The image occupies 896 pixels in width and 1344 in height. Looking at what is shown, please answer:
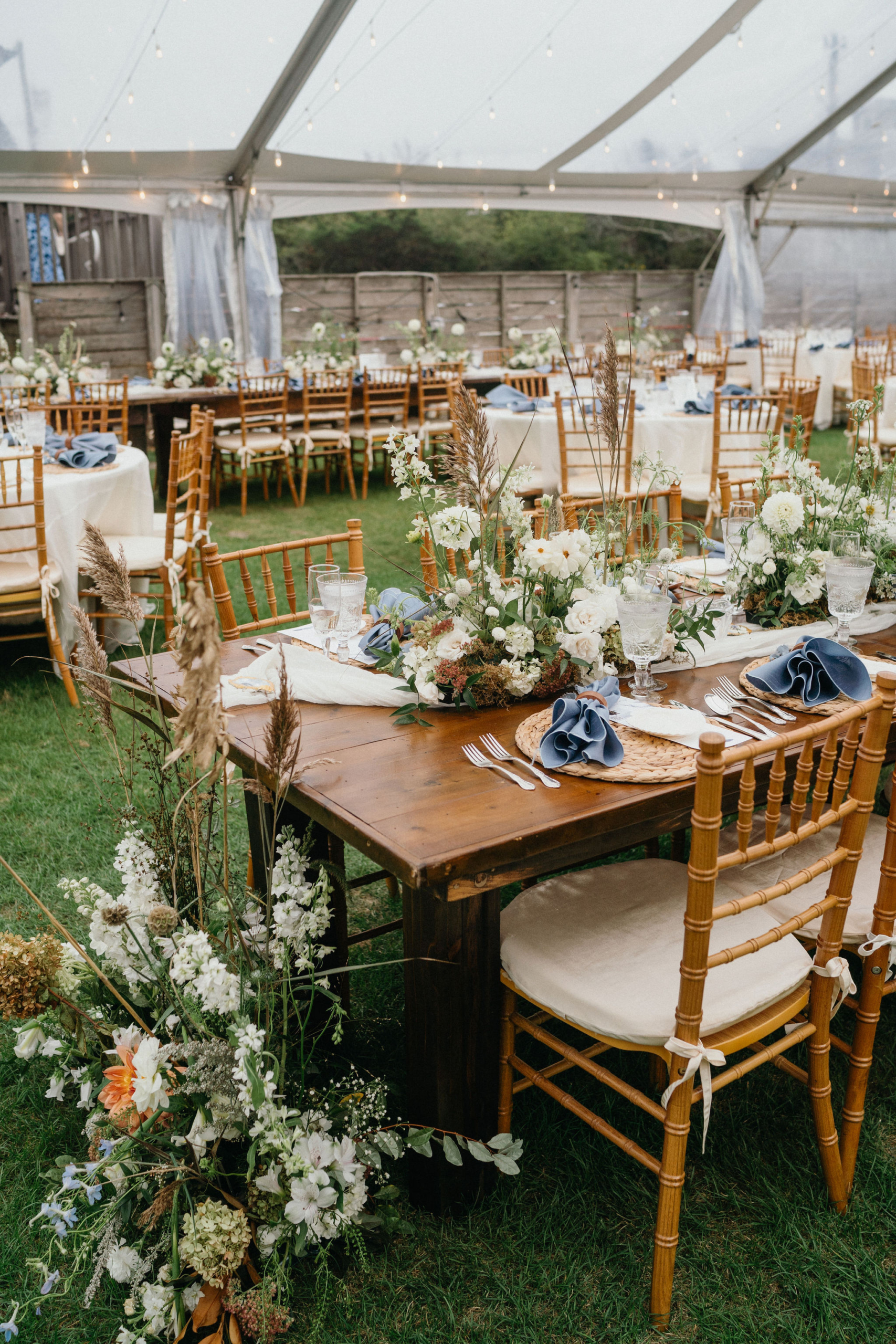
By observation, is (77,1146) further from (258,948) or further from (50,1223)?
(258,948)

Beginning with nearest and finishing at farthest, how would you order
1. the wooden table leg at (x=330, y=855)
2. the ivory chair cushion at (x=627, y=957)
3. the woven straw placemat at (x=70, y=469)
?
the ivory chair cushion at (x=627, y=957) < the wooden table leg at (x=330, y=855) < the woven straw placemat at (x=70, y=469)

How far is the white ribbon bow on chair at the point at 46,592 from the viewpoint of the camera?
151 inches

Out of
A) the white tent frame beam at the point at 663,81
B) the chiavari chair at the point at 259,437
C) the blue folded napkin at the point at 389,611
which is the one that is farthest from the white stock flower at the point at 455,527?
the white tent frame beam at the point at 663,81

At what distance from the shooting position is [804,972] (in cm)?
166

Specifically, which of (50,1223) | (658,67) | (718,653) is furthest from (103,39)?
(50,1223)

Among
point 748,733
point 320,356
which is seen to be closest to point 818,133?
point 320,356

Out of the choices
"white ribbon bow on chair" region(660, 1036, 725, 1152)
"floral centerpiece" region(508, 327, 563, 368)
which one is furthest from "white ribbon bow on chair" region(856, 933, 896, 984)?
"floral centerpiece" region(508, 327, 563, 368)

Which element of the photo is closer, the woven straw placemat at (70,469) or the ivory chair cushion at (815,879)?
the ivory chair cushion at (815,879)

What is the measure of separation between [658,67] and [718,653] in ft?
28.9

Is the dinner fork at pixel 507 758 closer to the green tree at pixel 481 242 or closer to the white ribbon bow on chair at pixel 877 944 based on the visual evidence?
the white ribbon bow on chair at pixel 877 944

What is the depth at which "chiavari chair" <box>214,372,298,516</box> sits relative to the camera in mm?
7352

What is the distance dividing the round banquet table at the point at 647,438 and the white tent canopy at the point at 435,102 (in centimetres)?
331

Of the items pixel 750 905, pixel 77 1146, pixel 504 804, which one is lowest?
pixel 77 1146

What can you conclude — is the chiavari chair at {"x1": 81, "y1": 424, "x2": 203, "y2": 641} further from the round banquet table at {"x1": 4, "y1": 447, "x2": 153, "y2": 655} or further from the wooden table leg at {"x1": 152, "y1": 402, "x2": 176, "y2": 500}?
the wooden table leg at {"x1": 152, "y1": 402, "x2": 176, "y2": 500}
